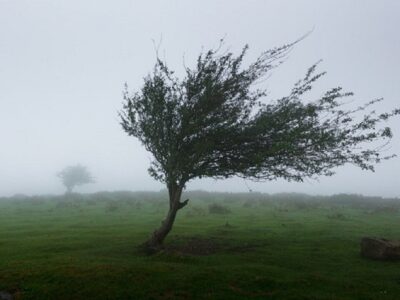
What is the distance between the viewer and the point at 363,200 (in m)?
89.1

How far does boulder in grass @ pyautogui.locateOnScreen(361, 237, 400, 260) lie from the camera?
25.8 meters

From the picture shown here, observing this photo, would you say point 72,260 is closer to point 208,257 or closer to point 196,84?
point 208,257

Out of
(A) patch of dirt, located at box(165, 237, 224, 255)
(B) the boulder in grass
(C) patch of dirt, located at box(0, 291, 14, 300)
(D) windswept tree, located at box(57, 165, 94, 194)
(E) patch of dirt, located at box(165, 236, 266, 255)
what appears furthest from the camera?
(D) windswept tree, located at box(57, 165, 94, 194)

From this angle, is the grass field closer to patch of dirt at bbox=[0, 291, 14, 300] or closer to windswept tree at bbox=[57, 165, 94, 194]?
patch of dirt at bbox=[0, 291, 14, 300]

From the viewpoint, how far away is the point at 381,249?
85.4ft

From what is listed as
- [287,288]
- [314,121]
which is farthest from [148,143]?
[287,288]

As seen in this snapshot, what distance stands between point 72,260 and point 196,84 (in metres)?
14.0

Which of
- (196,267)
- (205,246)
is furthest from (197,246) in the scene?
(196,267)

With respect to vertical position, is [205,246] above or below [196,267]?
above

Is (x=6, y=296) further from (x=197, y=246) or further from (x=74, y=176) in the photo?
(x=74, y=176)

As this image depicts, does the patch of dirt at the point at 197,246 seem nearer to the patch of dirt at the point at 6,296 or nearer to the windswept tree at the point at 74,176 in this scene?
the patch of dirt at the point at 6,296

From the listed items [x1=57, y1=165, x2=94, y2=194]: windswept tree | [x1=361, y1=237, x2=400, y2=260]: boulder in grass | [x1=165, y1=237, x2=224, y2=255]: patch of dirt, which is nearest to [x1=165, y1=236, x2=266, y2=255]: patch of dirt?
[x1=165, y1=237, x2=224, y2=255]: patch of dirt

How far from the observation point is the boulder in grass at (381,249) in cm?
Result: 2583

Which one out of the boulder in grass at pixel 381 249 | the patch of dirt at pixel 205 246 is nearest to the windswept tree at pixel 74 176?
the patch of dirt at pixel 205 246
